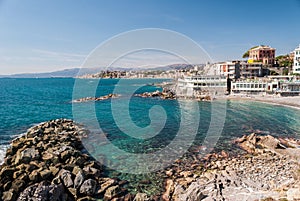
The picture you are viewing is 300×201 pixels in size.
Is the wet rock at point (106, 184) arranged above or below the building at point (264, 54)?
below

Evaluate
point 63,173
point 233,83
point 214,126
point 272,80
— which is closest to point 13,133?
point 63,173

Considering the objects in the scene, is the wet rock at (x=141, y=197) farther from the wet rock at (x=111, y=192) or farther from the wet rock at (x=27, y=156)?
the wet rock at (x=27, y=156)

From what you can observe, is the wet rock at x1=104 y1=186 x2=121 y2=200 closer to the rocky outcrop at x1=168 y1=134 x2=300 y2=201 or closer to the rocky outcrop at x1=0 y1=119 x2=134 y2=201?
the rocky outcrop at x1=0 y1=119 x2=134 y2=201

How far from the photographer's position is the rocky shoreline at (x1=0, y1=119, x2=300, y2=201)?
29.9 feet

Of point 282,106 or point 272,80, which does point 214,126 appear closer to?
point 282,106

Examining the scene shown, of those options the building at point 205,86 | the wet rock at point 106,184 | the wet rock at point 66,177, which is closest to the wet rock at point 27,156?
the wet rock at point 66,177

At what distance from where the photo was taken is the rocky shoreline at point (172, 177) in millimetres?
9125

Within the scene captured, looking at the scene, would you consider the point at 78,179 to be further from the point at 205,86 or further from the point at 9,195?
the point at 205,86

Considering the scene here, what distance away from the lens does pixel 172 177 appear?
1168 cm

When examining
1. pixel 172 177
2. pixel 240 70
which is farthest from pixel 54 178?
pixel 240 70

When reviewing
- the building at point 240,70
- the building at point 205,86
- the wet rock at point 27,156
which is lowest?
the wet rock at point 27,156

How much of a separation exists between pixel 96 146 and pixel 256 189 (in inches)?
478

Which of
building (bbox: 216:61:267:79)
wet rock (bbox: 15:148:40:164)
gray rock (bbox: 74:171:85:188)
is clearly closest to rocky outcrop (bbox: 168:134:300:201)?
gray rock (bbox: 74:171:85:188)

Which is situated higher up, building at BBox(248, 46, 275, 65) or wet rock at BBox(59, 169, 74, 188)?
building at BBox(248, 46, 275, 65)
